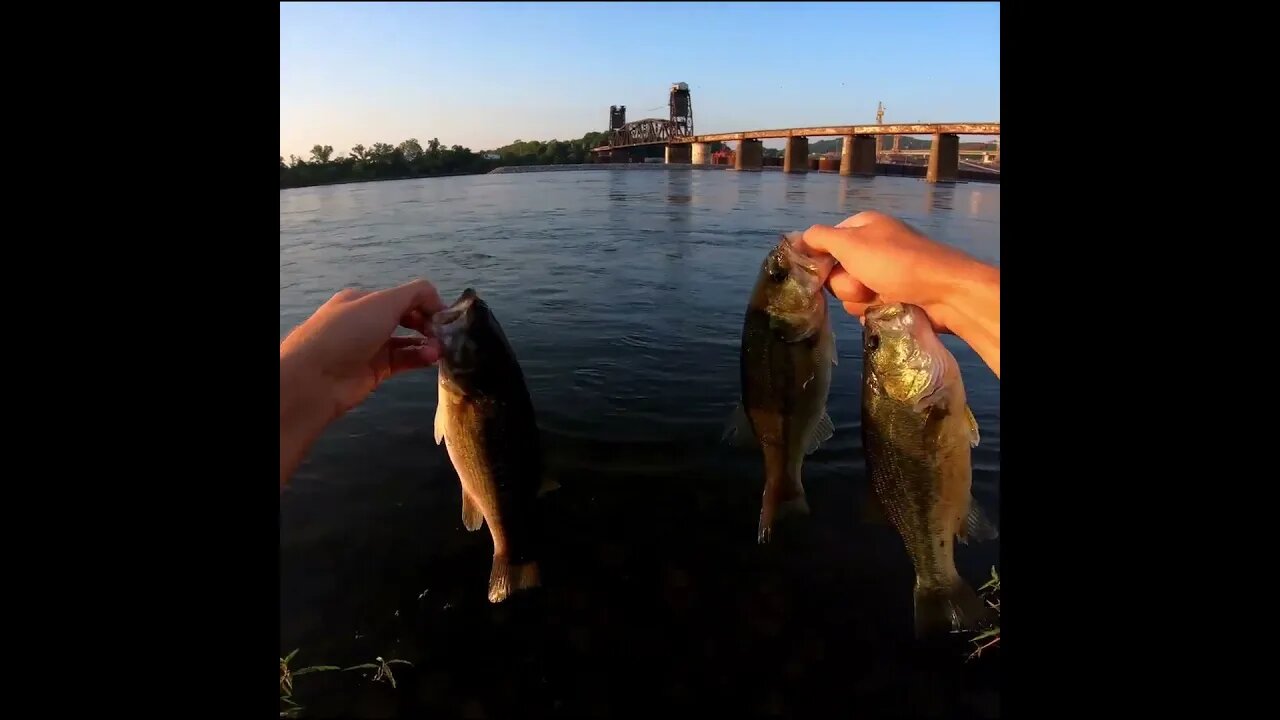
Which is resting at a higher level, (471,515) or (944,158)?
(944,158)

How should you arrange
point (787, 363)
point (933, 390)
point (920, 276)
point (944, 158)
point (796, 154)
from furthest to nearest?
1. point (796, 154)
2. point (944, 158)
3. point (787, 363)
4. point (933, 390)
5. point (920, 276)

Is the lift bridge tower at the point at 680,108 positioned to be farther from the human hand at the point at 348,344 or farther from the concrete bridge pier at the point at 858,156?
the human hand at the point at 348,344

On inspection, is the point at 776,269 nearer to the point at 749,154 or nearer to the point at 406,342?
the point at 406,342

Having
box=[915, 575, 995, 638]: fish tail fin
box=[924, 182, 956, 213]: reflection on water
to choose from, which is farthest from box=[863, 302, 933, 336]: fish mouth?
box=[924, 182, 956, 213]: reflection on water

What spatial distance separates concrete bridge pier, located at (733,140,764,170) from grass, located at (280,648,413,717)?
77110 millimetres

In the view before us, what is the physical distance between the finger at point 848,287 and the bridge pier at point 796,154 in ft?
230

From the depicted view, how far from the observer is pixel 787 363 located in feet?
11.2

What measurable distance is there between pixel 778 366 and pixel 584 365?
24.3ft

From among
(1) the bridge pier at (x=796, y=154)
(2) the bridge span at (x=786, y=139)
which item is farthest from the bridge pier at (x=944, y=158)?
(1) the bridge pier at (x=796, y=154)

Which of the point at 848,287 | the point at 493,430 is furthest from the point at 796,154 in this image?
the point at 493,430

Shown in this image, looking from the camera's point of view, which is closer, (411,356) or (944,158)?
(411,356)

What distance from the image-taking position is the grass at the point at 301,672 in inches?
178

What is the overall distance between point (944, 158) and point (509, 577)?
5894 centimetres
